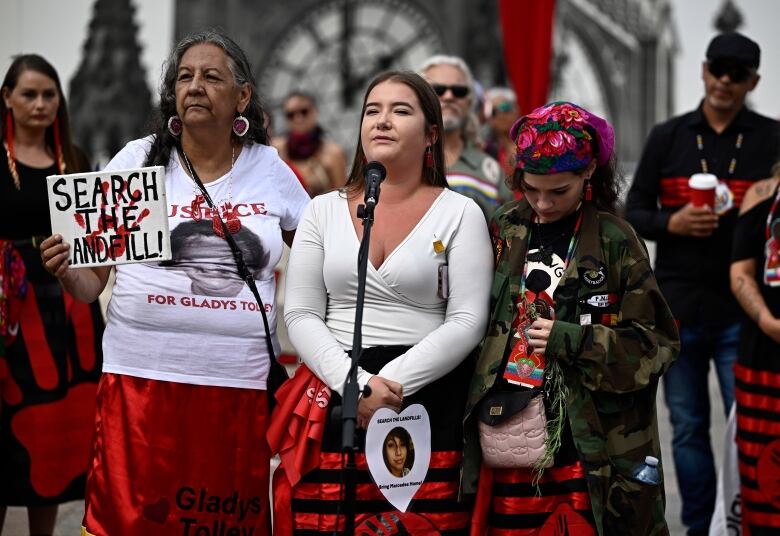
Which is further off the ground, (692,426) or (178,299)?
(178,299)

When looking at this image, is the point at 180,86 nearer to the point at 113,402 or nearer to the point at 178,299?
the point at 178,299

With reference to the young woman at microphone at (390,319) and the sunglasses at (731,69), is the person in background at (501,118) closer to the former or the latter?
the sunglasses at (731,69)

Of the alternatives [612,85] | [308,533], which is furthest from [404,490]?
[612,85]

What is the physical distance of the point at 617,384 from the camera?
3920 mm

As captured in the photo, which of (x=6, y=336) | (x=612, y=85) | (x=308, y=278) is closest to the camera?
(x=308, y=278)

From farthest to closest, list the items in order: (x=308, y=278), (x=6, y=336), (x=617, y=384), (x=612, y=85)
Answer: (x=612, y=85) → (x=6, y=336) → (x=308, y=278) → (x=617, y=384)

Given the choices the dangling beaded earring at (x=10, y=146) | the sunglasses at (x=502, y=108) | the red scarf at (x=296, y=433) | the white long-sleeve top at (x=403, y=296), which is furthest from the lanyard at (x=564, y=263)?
the sunglasses at (x=502, y=108)

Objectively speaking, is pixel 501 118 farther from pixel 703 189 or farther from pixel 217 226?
pixel 217 226

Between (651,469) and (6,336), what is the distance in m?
3.07

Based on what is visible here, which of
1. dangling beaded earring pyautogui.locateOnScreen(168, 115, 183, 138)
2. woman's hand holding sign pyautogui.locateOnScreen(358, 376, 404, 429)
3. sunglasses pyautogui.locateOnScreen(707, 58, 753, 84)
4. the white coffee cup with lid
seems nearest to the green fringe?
woman's hand holding sign pyautogui.locateOnScreen(358, 376, 404, 429)

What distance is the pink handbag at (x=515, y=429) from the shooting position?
397cm

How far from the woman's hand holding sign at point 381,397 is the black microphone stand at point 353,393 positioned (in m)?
0.04

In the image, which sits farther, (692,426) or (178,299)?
(692,426)

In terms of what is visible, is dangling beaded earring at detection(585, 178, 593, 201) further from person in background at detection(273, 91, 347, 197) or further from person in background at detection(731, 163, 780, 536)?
person in background at detection(273, 91, 347, 197)
